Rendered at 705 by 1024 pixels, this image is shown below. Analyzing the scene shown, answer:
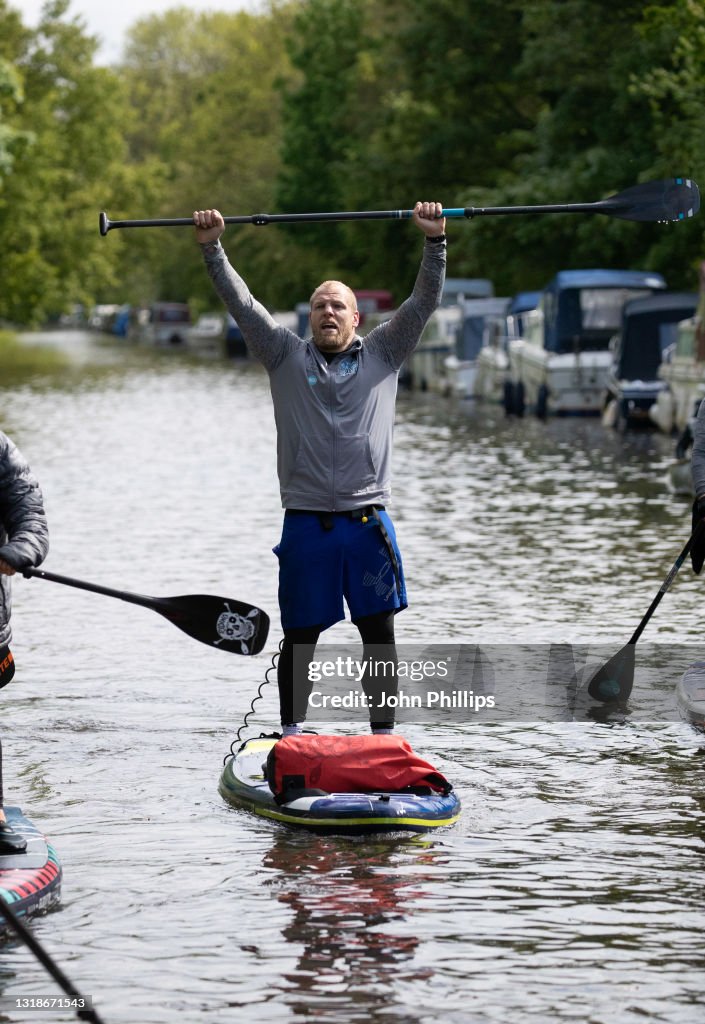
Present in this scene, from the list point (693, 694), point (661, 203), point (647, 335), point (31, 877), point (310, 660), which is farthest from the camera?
point (647, 335)

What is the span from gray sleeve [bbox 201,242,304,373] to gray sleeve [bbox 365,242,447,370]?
0.31 metres

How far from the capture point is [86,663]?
10758 mm

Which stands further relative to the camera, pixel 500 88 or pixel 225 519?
pixel 500 88

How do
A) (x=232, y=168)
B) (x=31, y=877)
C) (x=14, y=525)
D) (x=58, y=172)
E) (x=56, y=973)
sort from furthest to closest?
1. (x=232, y=168)
2. (x=58, y=172)
3. (x=14, y=525)
4. (x=31, y=877)
5. (x=56, y=973)

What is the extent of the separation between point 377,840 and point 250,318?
1.89 m

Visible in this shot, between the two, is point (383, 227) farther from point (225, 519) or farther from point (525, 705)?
point (525, 705)

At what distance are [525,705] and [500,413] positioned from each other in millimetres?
26957

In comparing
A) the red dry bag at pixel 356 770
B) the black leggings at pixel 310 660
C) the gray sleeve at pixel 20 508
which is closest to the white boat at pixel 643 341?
the black leggings at pixel 310 660

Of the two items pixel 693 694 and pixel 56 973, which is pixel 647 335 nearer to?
pixel 693 694

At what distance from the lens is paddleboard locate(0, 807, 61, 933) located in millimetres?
6000

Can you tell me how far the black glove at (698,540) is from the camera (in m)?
8.43

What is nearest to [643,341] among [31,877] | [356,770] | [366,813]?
[356,770]

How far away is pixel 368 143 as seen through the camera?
6275 cm

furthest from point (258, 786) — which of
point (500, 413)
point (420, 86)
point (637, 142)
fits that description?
A: point (420, 86)
